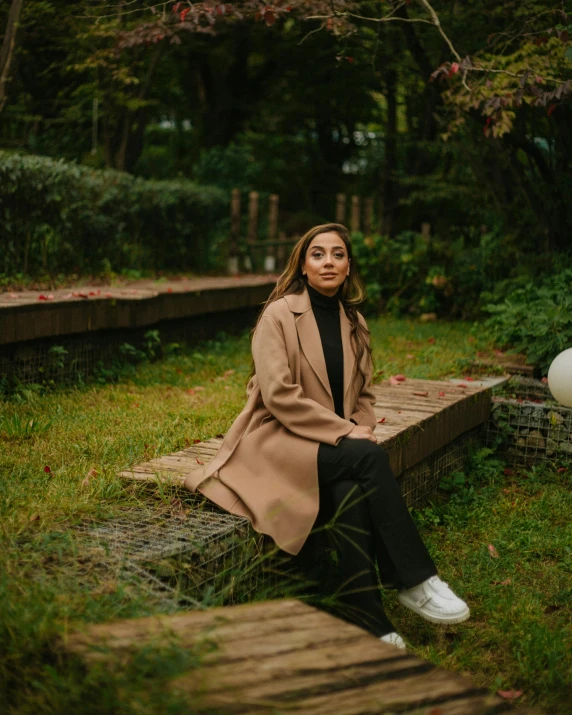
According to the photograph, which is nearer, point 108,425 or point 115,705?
point 115,705

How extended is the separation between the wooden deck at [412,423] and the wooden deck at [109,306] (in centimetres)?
227

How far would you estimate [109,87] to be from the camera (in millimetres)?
11719

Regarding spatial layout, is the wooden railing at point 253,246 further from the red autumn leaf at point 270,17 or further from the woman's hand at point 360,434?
the woman's hand at point 360,434

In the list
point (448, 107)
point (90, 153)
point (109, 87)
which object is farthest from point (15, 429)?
point (90, 153)

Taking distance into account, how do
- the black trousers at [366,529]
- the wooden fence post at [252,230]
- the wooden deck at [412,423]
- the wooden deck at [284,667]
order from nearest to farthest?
the wooden deck at [284,667], the black trousers at [366,529], the wooden deck at [412,423], the wooden fence post at [252,230]

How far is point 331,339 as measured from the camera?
150 inches

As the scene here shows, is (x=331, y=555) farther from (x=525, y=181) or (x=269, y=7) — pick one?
(x=525, y=181)

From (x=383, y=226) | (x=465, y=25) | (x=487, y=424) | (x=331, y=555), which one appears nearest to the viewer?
(x=331, y=555)

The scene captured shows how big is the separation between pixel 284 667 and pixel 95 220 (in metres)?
7.29

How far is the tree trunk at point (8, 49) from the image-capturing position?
8.37 metres

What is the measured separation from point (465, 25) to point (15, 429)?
6305mm

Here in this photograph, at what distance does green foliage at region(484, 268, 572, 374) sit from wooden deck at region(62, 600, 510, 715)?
448 cm

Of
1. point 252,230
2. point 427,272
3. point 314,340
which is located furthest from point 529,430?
point 252,230

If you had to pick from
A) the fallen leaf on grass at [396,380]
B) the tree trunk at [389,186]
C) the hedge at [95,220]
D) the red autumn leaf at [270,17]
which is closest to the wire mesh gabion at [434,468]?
the fallen leaf on grass at [396,380]
